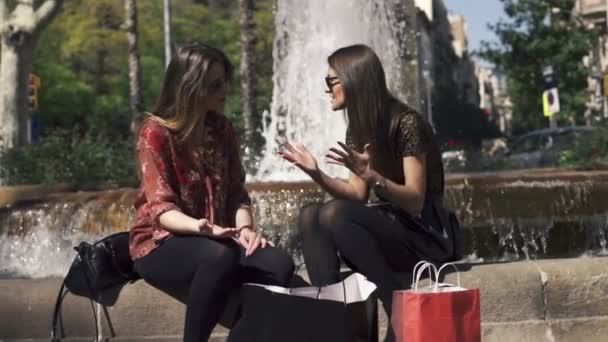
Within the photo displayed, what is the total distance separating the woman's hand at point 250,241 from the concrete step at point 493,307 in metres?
0.65

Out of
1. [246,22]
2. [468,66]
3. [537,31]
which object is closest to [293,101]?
[246,22]

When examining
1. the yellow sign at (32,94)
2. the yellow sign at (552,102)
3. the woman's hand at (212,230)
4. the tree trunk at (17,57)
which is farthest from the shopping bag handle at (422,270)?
the yellow sign at (552,102)

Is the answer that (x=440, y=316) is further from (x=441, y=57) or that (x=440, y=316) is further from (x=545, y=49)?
(x=441, y=57)

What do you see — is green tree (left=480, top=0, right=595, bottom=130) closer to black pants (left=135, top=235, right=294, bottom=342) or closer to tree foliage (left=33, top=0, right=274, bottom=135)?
tree foliage (left=33, top=0, right=274, bottom=135)

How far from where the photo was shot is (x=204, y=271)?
4.76 meters

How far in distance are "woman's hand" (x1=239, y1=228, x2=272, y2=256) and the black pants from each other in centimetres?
2

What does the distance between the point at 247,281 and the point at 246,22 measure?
26.2 metres

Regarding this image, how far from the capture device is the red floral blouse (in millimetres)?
4965

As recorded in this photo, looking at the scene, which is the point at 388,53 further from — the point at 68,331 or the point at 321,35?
the point at 68,331

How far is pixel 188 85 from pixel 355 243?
951 mm

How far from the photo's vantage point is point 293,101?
14.0 m

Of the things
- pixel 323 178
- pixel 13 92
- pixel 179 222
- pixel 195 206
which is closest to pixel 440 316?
pixel 323 178

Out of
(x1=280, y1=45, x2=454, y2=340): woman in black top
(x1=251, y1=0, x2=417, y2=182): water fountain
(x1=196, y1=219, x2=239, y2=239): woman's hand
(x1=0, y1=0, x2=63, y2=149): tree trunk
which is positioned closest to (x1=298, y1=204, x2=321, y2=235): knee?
(x1=280, y1=45, x2=454, y2=340): woman in black top

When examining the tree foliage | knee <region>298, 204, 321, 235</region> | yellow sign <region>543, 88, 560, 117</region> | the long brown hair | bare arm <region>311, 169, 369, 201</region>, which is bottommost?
knee <region>298, 204, 321, 235</region>
